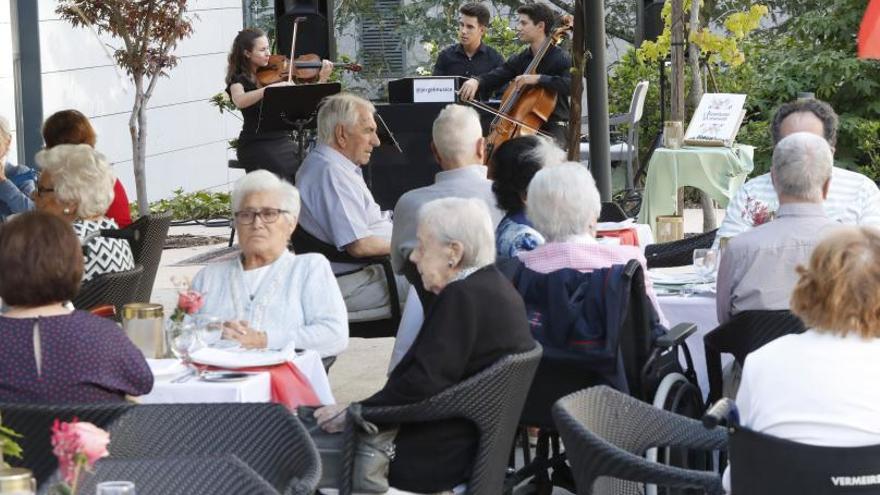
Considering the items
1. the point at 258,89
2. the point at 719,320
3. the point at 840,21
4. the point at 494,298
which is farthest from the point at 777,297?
the point at 840,21

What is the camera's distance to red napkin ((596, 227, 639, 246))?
6312 mm

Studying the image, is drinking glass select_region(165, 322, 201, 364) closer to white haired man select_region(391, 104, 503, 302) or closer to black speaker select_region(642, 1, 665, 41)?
white haired man select_region(391, 104, 503, 302)

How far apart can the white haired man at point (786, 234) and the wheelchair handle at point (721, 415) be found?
4.78 feet

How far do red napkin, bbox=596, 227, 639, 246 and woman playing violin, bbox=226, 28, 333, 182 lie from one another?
178 inches

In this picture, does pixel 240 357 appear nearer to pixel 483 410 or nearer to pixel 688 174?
pixel 483 410

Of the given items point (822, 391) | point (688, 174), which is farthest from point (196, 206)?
point (822, 391)

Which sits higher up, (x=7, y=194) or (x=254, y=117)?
(x=254, y=117)

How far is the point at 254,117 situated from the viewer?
419 inches

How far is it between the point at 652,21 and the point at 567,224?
1123 cm

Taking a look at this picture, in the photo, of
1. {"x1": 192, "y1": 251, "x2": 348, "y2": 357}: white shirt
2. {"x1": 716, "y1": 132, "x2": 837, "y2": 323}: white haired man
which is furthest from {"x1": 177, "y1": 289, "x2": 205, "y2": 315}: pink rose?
{"x1": 716, "y1": 132, "x2": 837, "y2": 323}: white haired man

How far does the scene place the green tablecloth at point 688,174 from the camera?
10.0 metres

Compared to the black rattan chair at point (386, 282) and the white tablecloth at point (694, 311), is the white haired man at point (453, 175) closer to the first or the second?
the black rattan chair at point (386, 282)

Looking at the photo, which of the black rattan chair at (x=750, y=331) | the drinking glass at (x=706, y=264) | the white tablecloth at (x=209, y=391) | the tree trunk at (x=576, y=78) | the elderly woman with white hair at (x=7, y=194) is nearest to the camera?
the white tablecloth at (x=209, y=391)

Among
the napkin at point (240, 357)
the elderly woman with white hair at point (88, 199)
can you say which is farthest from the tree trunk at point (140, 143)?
the napkin at point (240, 357)
